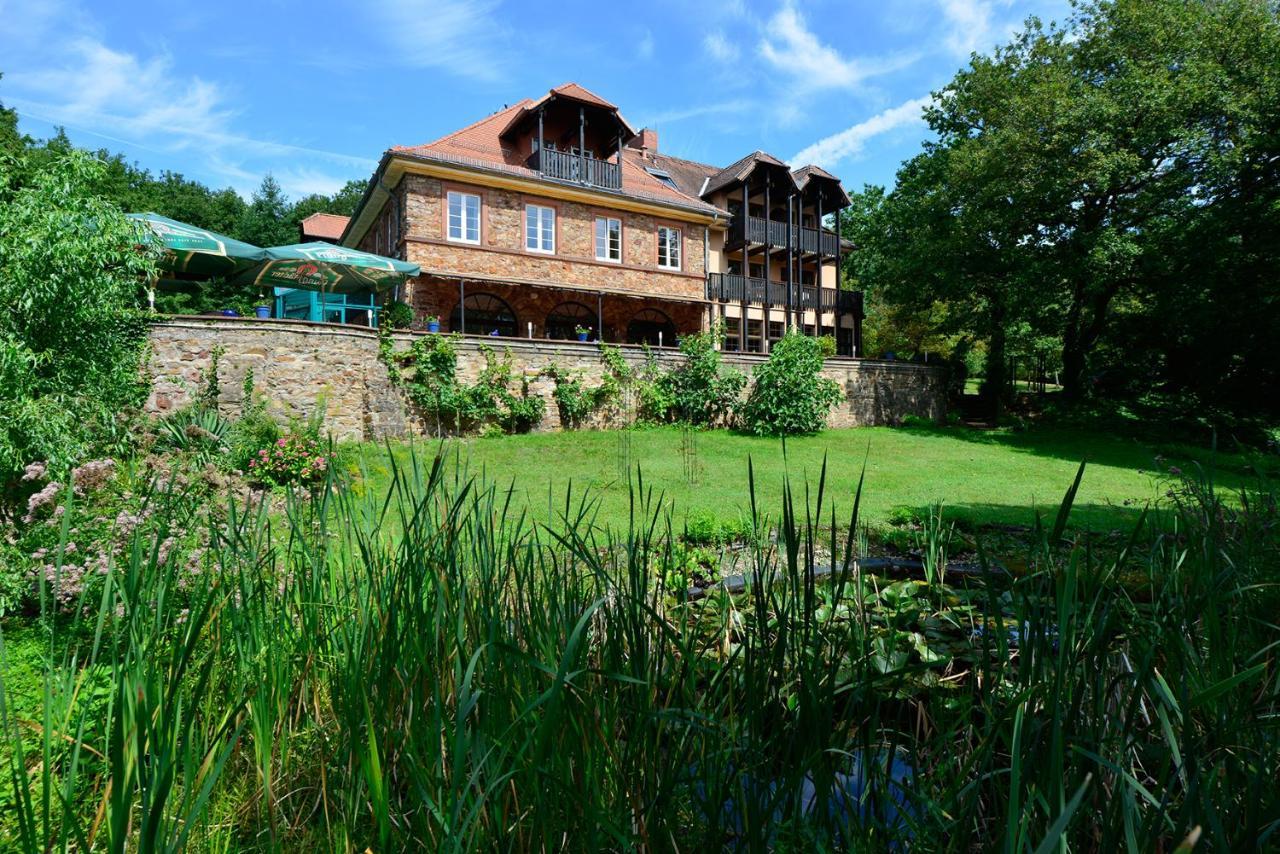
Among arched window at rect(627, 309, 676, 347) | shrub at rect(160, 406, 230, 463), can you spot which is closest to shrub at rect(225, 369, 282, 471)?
shrub at rect(160, 406, 230, 463)

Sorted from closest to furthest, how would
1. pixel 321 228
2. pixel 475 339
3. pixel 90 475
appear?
1. pixel 90 475
2. pixel 475 339
3. pixel 321 228

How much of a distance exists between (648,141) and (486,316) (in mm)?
11586

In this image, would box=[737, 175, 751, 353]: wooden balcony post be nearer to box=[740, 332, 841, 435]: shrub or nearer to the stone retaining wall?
box=[740, 332, 841, 435]: shrub

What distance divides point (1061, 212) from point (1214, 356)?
5.14 m

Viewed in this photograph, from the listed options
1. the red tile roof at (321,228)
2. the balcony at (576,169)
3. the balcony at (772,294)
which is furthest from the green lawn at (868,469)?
the red tile roof at (321,228)

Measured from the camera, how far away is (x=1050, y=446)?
15102 millimetres

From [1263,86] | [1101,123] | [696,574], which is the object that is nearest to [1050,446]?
[1101,123]

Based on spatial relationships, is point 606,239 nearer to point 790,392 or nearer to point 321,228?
point 790,392

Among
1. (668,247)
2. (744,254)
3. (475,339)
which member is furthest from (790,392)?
(744,254)

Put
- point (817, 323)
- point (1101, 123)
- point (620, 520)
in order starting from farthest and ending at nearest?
point (817, 323), point (1101, 123), point (620, 520)

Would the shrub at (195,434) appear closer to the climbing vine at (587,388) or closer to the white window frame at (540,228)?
the climbing vine at (587,388)

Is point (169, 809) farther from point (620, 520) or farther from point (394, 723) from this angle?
point (620, 520)

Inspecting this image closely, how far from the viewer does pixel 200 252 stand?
11.5m

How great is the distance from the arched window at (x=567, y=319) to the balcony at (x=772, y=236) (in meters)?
6.22
